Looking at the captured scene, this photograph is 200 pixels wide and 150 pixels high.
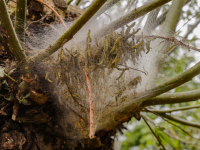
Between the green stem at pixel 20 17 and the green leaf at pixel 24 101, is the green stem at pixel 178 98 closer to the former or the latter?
the green leaf at pixel 24 101

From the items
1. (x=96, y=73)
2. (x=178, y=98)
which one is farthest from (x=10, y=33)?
(x=178, y=98)

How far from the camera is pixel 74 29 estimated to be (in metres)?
0.77

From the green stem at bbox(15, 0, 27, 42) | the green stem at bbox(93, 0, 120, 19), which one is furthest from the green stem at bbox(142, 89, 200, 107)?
the green stem at bbox(15, 0, 27, 42)

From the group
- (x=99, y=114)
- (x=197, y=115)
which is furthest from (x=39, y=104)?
(x=197, y=115)

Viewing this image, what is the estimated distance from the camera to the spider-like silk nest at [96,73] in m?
0.86

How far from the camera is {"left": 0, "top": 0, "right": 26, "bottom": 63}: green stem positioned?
2.54 feet

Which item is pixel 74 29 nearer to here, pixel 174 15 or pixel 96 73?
pixel 96 73

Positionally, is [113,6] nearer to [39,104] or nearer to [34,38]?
[34,38]

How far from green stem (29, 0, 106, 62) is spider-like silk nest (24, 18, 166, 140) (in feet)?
0.17

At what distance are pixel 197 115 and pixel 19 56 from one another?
247cm

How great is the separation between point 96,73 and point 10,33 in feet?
1.36

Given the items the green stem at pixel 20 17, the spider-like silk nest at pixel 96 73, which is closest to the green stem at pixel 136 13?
the spider-like silk nest at pixel 96 73

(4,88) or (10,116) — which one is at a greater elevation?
(4,88)

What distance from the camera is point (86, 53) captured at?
2.83ft
